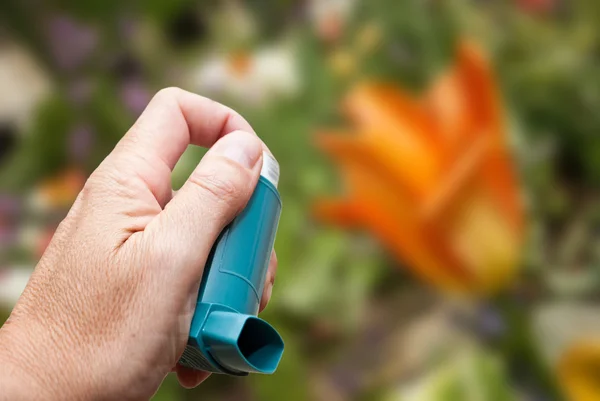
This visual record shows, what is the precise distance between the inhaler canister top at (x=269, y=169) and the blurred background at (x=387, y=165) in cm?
20

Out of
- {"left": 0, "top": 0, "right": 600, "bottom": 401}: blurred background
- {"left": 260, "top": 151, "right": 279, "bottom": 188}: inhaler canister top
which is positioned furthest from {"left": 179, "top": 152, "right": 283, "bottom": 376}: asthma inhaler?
{"left": 0, "top": 0, "right": 600, "bottom": 401}: blurred background

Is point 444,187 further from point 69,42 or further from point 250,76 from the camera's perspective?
point 69,42

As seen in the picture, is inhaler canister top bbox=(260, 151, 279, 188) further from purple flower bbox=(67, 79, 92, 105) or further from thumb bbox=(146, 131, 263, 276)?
purple flower bbox=(67, 79, 92, 105)

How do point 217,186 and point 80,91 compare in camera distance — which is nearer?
point 217,186

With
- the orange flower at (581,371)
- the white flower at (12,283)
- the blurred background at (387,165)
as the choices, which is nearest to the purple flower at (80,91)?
the blurred background at (387,165)

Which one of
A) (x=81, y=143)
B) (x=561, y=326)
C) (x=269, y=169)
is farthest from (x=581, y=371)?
(x=81, y=143)

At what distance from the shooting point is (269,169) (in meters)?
0.27

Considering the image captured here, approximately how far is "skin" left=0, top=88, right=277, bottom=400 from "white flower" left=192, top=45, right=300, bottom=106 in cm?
32

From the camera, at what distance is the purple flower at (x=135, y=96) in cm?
56

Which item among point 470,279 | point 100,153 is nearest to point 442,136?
point 470,279

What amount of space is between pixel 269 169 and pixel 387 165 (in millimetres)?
235

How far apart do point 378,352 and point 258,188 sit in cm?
27

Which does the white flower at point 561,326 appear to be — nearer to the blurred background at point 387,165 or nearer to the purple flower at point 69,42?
the blurred background at point 387,165

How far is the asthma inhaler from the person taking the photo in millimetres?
225
